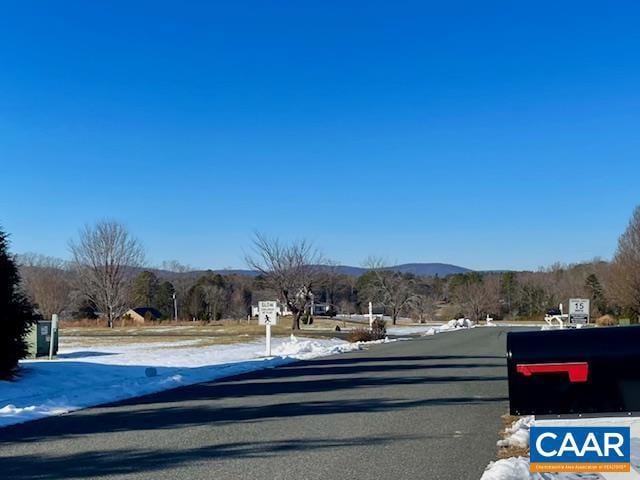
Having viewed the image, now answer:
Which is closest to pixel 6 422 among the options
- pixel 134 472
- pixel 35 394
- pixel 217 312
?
pixel 35 394

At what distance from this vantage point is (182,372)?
18609mm

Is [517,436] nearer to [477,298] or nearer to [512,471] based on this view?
[512,471]

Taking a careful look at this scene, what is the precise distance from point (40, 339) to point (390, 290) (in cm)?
6876

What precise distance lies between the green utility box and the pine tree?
6.93 m

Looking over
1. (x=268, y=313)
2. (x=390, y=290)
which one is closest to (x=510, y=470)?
(x=268, y=313)

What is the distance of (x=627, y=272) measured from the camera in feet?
191

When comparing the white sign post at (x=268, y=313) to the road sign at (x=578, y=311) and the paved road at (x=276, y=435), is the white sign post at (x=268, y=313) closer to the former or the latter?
the paved road at (x=276, y=435)

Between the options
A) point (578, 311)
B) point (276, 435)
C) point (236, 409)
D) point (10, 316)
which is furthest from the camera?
point (578, 311)

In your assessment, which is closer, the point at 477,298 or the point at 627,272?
the point at 627,272

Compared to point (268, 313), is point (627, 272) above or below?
above

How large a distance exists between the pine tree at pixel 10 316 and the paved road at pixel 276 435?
4197mm

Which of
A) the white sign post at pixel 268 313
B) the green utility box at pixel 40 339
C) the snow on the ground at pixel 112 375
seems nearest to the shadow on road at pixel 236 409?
the snow on the ground at pixel 112 375

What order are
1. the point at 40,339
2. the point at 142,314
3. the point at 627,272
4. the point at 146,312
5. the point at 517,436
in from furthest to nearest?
the point at 146,312, the point at 142,314, the point at 627,272, the point at 40,339, the point at 517,436

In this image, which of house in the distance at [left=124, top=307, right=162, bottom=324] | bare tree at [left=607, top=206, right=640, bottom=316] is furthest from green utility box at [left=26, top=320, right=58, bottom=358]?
house in the distance at [left=124, top=307, right=162, bottom=324]
